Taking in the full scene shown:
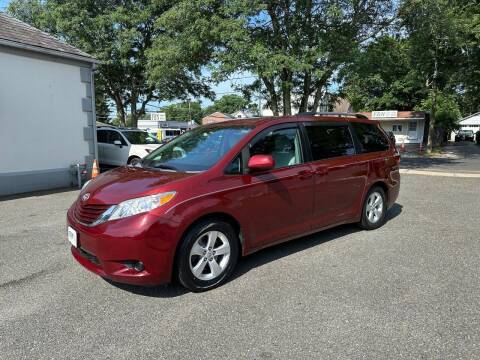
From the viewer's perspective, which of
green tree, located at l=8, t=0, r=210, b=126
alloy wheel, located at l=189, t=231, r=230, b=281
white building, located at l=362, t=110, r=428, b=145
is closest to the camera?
alloy wheel, located at l=189, t=231, r=230, b=281

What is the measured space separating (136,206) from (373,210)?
3.84 metres

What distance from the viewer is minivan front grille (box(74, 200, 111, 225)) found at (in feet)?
12.0

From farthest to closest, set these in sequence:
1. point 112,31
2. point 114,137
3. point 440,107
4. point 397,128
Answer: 1. point 397,128
2. point 440,107
3. point 112,31
4. point 114,137

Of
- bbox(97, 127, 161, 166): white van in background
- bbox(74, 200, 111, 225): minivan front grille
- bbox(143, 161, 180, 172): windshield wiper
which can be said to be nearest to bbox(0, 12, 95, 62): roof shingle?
bbox(97, 127, 161, 166): white van in background

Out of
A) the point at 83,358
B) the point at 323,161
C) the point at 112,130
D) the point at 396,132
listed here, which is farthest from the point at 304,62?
the point at 396,132

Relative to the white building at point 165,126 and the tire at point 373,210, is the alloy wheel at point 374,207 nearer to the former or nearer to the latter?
the tire at point 373,210

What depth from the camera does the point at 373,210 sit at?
596 cm

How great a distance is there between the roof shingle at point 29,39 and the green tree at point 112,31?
5969 millimetres

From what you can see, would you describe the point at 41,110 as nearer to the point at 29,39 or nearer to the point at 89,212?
the point at 29,39

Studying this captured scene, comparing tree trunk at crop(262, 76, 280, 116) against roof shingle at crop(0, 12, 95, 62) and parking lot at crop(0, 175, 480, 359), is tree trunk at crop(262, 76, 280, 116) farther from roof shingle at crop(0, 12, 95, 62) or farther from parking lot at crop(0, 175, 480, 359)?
parking lot at crop(0, 175, 480, 359)

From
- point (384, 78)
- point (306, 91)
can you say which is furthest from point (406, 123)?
point (306, 91)

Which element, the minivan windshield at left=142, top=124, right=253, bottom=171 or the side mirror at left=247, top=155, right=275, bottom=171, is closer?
the side mirror at left=247, top=155, right=275, bottom=171

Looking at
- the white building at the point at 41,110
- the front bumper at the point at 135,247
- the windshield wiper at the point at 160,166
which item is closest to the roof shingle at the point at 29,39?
the white building at the point at 41,110

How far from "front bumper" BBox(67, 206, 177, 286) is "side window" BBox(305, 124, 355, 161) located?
2282mm
